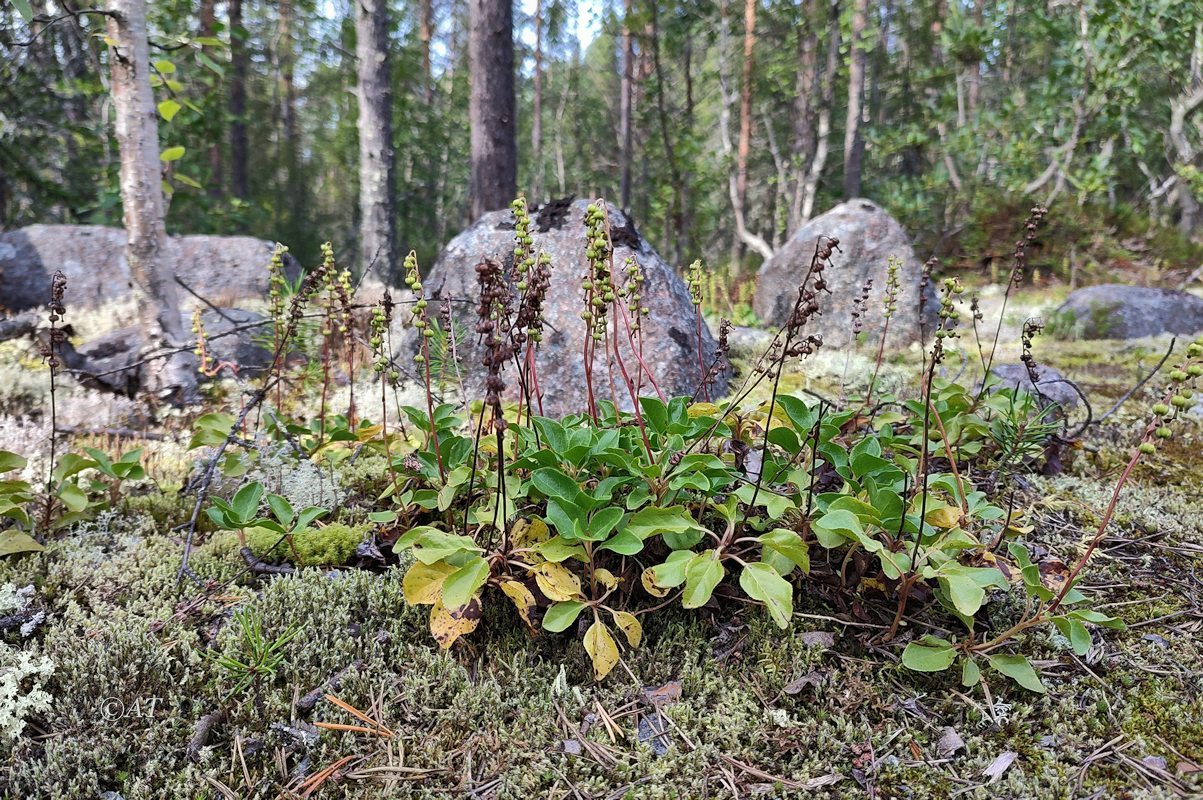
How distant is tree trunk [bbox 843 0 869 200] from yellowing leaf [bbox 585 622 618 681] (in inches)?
450

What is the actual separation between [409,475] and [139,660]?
94cm

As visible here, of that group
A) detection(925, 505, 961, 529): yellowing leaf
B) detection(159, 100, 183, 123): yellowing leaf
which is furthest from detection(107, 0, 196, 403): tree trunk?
detection(925, 505, 961, 529): yellowing leaf

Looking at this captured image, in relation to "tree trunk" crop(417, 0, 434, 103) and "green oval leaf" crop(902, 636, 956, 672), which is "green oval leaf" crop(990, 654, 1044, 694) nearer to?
"green oval leaf" crop(902, 636, 956, 672)

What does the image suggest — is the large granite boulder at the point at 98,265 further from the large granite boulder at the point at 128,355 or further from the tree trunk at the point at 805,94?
the tree trunk at the point at 805,94

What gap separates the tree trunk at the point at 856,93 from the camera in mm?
10586

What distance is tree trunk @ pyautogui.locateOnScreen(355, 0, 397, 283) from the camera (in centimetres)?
866

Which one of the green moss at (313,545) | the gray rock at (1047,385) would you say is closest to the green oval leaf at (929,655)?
the green moss at (313,545)

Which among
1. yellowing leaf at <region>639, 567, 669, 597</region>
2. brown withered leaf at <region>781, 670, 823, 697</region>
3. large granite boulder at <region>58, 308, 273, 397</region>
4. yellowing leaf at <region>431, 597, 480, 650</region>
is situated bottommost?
brown withered leaf at <region>781, 670, 823, 697</region>

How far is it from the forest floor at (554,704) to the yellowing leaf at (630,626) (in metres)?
0.08

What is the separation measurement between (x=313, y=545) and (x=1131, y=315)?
8.35 meters

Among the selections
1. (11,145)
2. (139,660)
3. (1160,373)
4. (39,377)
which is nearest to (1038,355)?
(1160,373)

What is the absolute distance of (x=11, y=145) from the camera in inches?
384

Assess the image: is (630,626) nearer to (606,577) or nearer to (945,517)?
(606,577)

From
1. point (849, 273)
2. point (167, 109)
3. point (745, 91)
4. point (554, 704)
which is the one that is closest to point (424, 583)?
point (554, 704)
